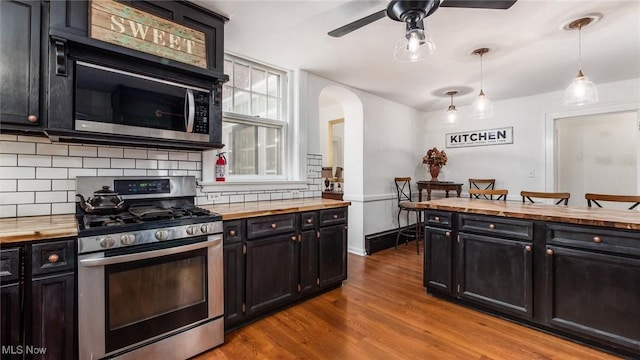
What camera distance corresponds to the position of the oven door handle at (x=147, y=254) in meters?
1.49

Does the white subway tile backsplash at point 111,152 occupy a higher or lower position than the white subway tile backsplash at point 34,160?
higher

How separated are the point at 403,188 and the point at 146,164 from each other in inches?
154

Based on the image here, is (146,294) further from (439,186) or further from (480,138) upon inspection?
(480,138)

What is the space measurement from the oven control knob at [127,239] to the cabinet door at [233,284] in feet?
2.00

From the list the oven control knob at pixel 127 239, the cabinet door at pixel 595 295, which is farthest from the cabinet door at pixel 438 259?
the oven control knob at pixel 127 239

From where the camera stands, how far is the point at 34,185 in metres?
1.80

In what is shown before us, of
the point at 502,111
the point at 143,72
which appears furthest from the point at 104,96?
the point at 502,111

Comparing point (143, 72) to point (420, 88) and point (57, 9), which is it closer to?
point (57, 9)

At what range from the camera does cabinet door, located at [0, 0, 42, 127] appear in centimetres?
150

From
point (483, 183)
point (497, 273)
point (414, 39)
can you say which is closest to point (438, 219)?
point (497, 273)

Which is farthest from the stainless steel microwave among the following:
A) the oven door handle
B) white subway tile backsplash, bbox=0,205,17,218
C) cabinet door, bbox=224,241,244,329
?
cabinet door, bbox=224,241,244,329

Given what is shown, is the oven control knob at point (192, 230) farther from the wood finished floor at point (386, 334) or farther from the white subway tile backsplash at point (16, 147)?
the white subway tile backsplash at point (16, 147)

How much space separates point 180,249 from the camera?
5.84 feet

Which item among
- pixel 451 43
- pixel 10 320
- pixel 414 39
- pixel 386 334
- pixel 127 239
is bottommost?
Answer: pixel 386 334
